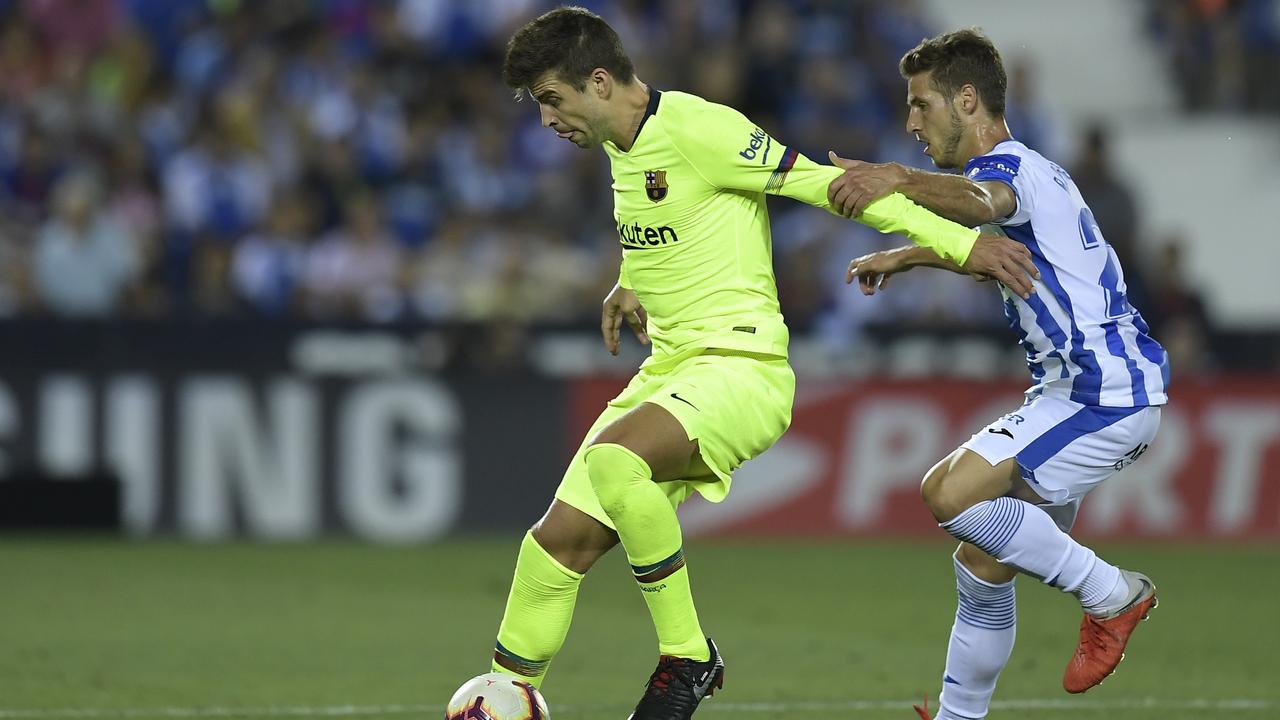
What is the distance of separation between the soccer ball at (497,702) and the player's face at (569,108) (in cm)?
159

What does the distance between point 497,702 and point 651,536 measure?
0.65 meters

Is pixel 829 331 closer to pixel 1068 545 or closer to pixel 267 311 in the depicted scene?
pixel 267 311

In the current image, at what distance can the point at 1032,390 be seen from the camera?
5711 millimetres

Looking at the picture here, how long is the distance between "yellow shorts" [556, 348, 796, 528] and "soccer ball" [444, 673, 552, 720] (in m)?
0.55

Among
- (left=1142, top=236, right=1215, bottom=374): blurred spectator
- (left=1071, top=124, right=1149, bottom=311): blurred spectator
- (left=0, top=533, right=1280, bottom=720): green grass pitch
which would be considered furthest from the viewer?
(left=1071, top=124, right=1149, bottom=311): blurred spectator

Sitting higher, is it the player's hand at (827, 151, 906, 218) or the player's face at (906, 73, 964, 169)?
the player's face at (906, 73, 964, 169)

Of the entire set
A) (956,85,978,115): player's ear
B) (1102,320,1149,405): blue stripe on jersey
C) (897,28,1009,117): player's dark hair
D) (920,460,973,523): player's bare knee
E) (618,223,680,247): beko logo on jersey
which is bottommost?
(920,460,973,523): player's bare knee

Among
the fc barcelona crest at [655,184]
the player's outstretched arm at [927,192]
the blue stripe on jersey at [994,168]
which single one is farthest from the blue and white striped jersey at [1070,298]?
the fc barcelona crest at [655,184]

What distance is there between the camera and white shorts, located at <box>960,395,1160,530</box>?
5496 mm

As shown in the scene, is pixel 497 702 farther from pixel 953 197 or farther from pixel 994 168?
pixel 994 168

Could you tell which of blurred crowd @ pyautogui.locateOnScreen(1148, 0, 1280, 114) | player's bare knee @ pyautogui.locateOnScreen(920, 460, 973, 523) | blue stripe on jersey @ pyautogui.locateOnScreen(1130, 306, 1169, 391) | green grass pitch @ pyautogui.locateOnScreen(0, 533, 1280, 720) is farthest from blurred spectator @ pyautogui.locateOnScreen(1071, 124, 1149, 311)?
player's bare knee @ pyautogui.locateOnScreen(920, 460, 973, 523)

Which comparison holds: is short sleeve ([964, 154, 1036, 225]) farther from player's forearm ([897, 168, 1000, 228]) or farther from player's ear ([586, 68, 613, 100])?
player's ear ([586, 68, 613, 100])

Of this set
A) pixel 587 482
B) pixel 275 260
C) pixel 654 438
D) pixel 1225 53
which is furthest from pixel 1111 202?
pixel 654 438

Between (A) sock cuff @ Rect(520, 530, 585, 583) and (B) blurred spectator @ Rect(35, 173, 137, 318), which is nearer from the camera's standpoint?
(A) sock cuff @ Rect(520, 530, 585, 583)
